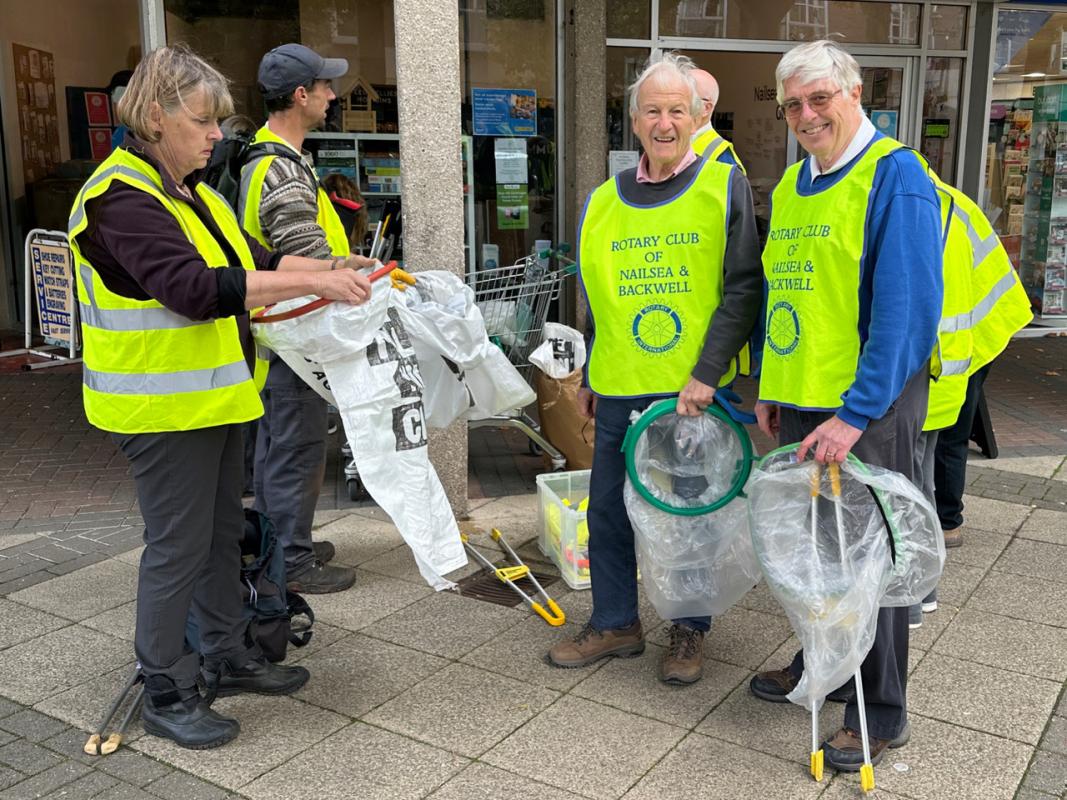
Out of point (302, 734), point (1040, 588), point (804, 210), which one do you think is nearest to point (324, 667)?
point (302, 734)

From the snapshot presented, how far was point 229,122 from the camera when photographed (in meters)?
5.75

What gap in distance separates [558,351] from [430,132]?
1167 millimetres

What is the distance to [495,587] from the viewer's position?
4434 millimetres

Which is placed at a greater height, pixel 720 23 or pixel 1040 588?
pixel 720 23

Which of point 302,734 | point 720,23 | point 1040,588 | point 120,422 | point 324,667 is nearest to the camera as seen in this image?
point 120,422

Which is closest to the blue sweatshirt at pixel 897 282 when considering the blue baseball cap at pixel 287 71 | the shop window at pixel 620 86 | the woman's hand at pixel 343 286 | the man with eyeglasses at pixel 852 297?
the man with eyeglasses at pixel 852 297

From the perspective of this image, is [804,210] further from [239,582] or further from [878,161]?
[239,582]

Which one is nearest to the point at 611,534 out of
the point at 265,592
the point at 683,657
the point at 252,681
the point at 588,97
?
the point at 683,657

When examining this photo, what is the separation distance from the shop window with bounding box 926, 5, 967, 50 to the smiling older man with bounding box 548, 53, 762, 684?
7171 millimetres

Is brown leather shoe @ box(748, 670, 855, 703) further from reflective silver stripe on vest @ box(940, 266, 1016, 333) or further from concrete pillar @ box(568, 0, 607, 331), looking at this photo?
concrete pillar @ box(568, 0, 607, 331)

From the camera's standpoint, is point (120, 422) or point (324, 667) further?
point (324, 667)

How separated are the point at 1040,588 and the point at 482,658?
233cm

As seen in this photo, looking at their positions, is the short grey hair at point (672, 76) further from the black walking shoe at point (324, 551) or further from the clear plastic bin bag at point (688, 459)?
the black walking shoe at point (324, 551)

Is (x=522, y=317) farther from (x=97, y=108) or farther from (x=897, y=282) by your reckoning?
(x=97, y=108)
